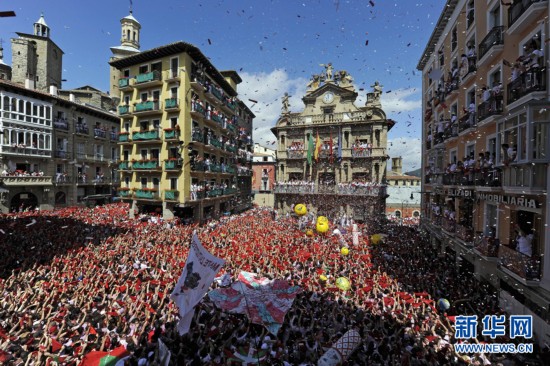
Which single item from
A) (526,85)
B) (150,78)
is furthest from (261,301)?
(150,78)

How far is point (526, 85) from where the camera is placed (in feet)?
31.0

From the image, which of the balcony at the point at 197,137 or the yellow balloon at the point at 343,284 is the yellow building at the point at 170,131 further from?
the yellow balloon at the point at 343,284

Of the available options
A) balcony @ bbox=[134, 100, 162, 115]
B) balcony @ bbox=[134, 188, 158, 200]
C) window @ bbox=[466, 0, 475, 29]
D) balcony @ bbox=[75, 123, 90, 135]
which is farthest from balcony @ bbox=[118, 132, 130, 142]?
window @ bbox=[466, 0, 475, 29]

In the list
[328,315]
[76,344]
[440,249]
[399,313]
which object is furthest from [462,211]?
[76,344]

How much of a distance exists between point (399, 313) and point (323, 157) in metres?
25.4

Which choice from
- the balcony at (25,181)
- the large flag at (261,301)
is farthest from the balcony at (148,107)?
the large flag at (261,301)

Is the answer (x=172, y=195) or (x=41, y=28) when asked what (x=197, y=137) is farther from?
(x=41, y=28)

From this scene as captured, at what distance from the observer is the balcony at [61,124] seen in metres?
29.2

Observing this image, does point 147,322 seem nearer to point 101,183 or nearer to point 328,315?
point 328,315

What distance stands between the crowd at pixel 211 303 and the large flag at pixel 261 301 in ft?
1.64

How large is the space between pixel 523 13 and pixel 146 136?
87.6 ft

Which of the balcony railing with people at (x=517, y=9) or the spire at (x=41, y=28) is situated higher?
the spire at (x=41, y=28)

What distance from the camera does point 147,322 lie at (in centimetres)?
857

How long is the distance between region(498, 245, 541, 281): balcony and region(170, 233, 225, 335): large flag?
9828 mm
